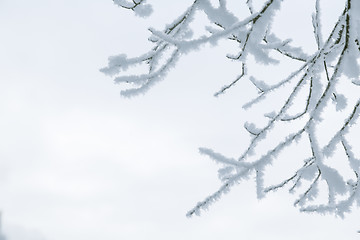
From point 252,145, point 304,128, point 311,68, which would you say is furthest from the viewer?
point 252,145

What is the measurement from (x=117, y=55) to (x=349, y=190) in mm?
1311

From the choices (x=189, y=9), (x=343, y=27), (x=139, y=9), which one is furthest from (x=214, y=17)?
(x=343, y=27)

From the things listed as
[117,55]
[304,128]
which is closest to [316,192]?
[304,128]

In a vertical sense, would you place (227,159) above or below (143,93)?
below

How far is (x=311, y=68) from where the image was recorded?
1691mm

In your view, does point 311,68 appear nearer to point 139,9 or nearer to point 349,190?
point 349,190

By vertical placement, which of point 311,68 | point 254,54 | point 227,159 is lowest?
point 227,159

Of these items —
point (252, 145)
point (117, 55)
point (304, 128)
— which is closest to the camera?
point (117, 55)

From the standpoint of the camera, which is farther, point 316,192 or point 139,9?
point 316,192

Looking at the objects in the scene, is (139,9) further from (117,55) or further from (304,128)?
(304,128)

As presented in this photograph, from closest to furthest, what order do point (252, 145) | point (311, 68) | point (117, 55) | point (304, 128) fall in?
point (117, 55), point (311, 68), point (304, 128), point (252, 145)

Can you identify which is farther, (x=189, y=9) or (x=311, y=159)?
(x=311, y=159)

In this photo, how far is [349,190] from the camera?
75.2 inches

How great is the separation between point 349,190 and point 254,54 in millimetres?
844
